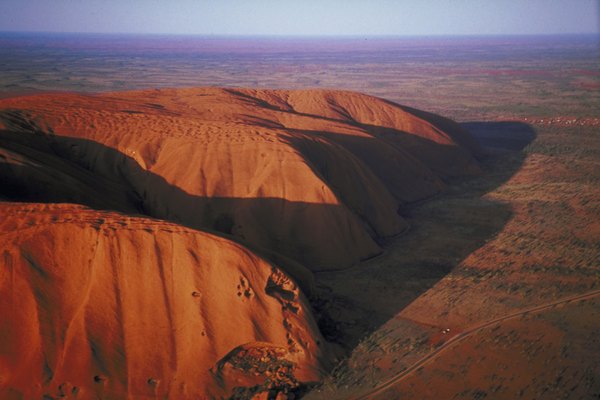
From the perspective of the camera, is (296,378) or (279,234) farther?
(279,234)

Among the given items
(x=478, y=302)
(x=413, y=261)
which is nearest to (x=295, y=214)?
(x=413, y=261)

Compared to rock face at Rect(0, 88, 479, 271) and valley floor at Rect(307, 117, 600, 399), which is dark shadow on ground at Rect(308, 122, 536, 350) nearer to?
valley floor at Rect(307, 117, 600, 399)

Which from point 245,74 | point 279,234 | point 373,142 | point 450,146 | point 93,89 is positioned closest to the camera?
point 279,234

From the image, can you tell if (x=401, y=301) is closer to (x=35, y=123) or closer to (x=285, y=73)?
(x=35, y=123)

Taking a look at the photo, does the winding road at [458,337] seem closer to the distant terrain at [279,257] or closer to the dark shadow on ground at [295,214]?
the distant terrain at [279,257]

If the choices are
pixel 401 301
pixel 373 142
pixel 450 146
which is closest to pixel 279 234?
pixel 401 301

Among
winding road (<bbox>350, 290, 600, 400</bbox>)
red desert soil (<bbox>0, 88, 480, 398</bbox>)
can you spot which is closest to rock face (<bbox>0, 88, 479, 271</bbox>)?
red desert soil (<bbox>0, 88, 480, 398</bbox>)
